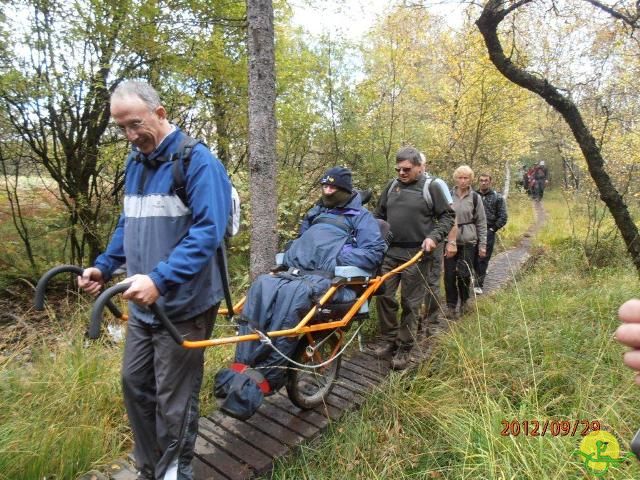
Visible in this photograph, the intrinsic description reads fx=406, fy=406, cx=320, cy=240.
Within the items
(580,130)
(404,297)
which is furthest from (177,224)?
(580,130)

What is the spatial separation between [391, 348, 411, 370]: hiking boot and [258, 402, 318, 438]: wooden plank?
1203 mm

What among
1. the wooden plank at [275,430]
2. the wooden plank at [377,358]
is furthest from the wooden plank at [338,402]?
the wooden plank at [377,358]

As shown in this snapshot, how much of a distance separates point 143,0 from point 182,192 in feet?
16.5

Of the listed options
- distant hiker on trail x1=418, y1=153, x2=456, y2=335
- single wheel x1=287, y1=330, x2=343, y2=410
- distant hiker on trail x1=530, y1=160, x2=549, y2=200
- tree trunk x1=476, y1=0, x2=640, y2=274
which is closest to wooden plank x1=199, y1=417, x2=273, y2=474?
single wheel x1=287, y1=330, x2=343, y2=410

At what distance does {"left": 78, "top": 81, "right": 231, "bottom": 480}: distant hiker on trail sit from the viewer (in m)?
2.01

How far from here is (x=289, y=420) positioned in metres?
3.18

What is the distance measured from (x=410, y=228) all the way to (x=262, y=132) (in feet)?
5.81

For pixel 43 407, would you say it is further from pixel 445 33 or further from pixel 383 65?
pixel 445 33

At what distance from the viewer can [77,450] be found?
2.60 m

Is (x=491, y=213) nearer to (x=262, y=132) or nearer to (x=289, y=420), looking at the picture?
(x=262, y=132)

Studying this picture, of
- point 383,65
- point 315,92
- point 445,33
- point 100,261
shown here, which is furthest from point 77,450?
point 445,33

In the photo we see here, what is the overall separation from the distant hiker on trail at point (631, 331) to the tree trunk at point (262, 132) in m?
3.56
